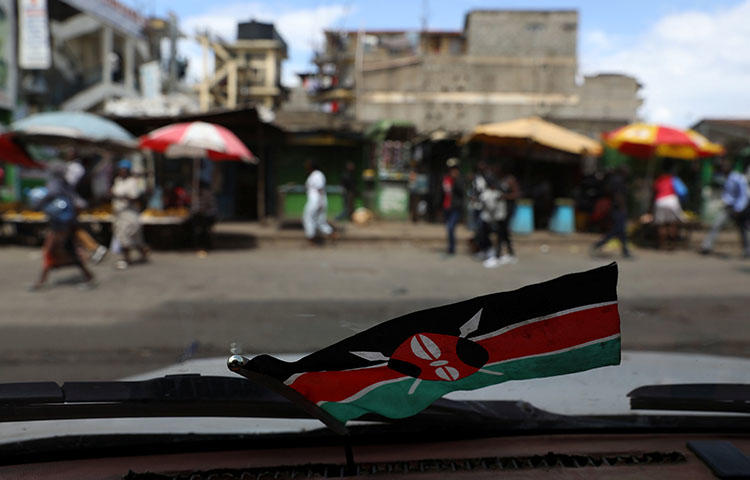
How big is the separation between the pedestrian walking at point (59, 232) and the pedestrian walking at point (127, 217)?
2.02m

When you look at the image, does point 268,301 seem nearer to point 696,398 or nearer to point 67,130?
point 696,398

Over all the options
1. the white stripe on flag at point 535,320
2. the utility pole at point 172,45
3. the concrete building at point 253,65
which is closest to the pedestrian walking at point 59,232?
the white stripe on flag at point 535,320

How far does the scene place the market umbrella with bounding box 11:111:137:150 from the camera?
12.5 m

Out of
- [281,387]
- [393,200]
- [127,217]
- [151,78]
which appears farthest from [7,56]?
[281,387]

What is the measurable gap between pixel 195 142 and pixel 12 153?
15.3 ft

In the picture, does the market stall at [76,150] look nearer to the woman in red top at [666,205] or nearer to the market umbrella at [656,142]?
the market umbrella at [656,142]

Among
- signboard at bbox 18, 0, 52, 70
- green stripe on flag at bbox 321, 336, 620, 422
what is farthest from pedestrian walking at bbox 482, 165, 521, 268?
signboard at bbox 18, 0, 52, 70

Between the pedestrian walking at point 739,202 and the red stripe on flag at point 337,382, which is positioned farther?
the pedestrian walking at point 739,202

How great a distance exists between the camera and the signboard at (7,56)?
20.2 meters

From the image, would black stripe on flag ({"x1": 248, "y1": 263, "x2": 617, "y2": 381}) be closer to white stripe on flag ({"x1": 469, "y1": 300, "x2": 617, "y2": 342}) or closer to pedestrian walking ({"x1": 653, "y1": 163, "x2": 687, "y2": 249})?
white stripe on flag ({"x1": 469, "y1": 300, "x2": 617, "y2": 342})

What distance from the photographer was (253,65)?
3916cm

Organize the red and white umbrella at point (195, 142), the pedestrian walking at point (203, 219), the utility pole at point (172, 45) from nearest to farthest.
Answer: the red and white umbrella at point (195, 142) → the pedestrian walking at point (203, 219) → the utility pole at point (172, 45)

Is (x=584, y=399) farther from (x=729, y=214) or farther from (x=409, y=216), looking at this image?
(x=409, y=216)

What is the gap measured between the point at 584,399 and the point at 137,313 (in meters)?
6.24
